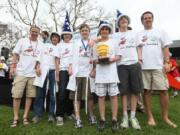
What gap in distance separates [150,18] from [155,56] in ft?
2.40

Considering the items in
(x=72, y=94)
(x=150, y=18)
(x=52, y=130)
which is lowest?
(x=52, y=130)

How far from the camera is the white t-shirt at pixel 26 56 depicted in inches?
283

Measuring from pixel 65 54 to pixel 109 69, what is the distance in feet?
4.00

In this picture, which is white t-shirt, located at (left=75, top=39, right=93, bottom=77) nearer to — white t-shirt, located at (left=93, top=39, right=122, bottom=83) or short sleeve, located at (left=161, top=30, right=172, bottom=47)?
white t-shirt, located at (left=93, top=39, right=122, bottom=83)

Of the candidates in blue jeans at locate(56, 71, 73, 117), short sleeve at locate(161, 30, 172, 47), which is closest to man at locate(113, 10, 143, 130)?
short sleeve at locate(161, 30, 172, 47)

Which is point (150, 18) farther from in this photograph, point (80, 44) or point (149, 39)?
point (80, 44)

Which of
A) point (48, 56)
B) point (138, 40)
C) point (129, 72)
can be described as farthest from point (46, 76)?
point (138, 40)

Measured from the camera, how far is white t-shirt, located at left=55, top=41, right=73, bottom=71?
7.24 meters

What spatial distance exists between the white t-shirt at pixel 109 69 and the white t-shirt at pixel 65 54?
0.79 meters

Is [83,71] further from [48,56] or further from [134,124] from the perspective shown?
[134,124]

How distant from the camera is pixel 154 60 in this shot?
674cm

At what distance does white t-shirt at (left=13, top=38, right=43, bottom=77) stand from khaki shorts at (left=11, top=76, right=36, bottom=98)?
0.10m

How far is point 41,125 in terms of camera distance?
6973mm

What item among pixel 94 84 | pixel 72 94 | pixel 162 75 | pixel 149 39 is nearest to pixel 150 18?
pixel 149 39
